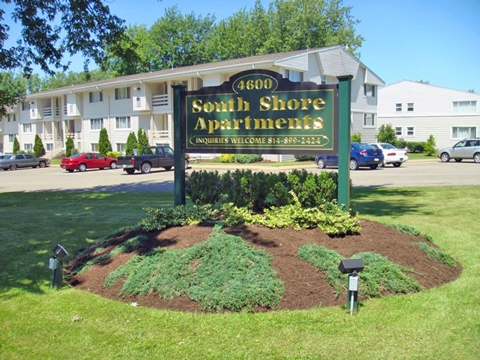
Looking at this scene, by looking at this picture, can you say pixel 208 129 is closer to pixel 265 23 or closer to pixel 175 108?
pixel 175 108

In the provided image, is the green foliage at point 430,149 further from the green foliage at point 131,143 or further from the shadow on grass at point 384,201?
the shadow on grass at point 384,201

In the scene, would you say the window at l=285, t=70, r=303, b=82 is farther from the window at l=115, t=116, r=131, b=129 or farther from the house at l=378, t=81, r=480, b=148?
the house at l=378, t=81, r=480, b=148

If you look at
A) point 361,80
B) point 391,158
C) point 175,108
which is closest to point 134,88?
point 361,80

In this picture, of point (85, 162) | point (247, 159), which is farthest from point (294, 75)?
point (85, 162)

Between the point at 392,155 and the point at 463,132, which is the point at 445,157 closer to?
the point at 392,155

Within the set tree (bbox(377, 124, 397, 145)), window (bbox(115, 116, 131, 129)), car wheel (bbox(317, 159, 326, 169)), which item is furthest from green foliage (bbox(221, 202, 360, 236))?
tree (bbox(377, 124, 397, 145))

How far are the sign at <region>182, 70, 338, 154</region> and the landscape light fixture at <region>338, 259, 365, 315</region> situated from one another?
246 centimetres

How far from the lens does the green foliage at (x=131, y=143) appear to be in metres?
40.8

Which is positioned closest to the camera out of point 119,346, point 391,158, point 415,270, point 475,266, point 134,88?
point 119,346

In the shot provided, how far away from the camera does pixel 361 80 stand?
1711 inches

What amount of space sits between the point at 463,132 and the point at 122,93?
3371 centimetres

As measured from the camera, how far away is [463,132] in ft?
156

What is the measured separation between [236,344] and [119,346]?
1047 millimetres

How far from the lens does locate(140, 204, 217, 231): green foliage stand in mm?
7117
